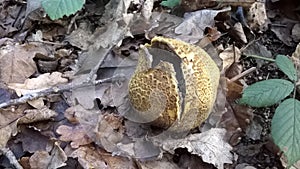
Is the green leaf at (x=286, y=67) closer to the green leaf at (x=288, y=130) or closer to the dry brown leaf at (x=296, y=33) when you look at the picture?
the green leaf at (x=288, y=130)

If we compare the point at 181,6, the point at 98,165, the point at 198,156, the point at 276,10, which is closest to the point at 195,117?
the point at 198,156

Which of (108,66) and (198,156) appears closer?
(198,156)

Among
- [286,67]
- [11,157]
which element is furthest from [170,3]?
[11,157]

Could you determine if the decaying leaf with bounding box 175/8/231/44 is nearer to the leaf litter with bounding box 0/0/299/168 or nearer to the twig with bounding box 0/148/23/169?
the leaf litter with bounding box 0/0/299/168

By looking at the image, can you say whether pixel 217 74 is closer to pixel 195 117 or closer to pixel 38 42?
pixel 195 117

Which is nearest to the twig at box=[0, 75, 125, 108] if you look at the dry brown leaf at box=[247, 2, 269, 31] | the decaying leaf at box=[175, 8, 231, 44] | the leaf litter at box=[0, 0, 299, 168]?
the leaf litter at box=[0, 0, 299, 168]

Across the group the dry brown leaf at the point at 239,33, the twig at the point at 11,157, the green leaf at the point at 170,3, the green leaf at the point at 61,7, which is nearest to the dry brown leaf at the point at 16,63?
the green leaf at the point at 61,7
